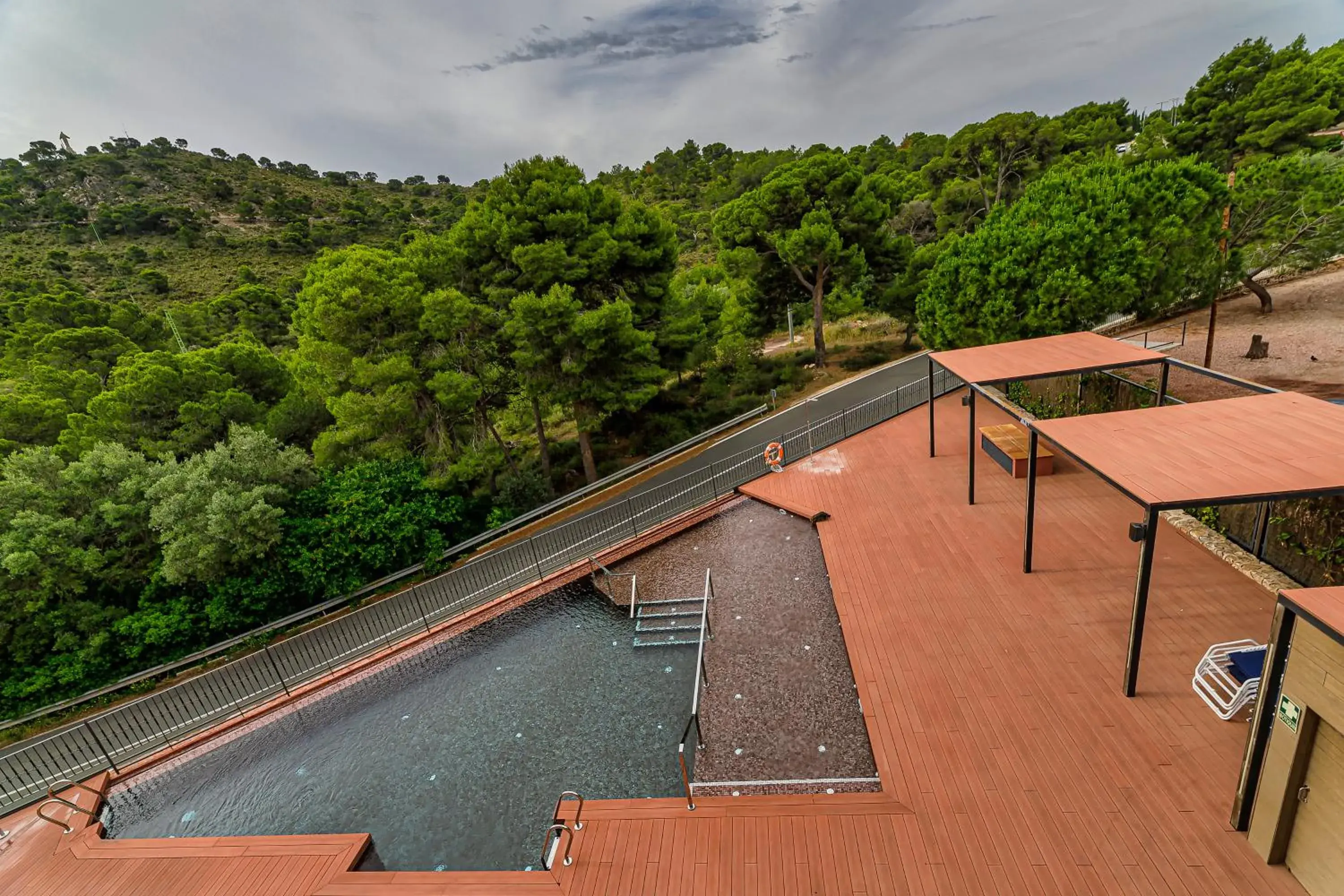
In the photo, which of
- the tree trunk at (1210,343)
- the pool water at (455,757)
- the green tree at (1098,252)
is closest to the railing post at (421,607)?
the pool water at (455,757)

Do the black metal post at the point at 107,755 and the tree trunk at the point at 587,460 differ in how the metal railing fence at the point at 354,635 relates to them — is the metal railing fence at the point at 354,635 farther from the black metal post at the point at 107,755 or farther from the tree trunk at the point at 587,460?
the tree trunk at the point at 587,460

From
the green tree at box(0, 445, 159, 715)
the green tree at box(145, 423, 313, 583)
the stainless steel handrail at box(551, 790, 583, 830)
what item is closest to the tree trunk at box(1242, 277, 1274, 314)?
the stainless steel handrail at box(551, 790, 583, 830)

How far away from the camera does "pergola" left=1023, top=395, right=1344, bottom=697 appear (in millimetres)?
4625

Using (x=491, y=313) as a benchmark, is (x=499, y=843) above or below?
below

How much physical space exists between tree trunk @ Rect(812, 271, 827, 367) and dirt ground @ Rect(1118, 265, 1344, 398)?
11409 millimetres

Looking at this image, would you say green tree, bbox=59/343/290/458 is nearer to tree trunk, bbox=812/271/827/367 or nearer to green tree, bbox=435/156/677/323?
green tree, bbox=435/156/677/323

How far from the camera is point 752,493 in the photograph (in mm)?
11359

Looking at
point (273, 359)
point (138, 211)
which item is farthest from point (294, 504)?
point (138, 211)

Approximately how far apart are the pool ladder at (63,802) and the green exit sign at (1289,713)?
11715 mm

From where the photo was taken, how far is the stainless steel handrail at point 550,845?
482cm

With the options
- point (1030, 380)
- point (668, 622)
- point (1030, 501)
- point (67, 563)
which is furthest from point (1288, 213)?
point (67, 563)

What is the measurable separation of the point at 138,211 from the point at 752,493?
59.4m

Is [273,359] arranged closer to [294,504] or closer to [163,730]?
[294,504]

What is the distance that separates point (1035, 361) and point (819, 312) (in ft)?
46.0
